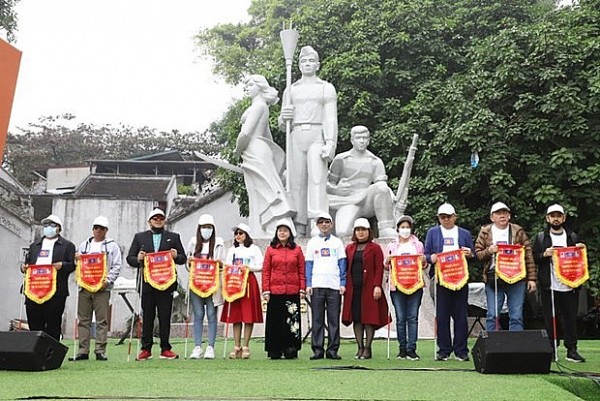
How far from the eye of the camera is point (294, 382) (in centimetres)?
689

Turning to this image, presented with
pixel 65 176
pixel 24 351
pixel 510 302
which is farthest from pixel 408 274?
pixel 65 176

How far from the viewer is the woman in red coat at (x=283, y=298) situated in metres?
9.62

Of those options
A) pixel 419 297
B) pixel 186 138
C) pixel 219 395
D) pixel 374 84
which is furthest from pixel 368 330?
pixel 186 138

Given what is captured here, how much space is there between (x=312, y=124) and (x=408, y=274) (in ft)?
15.5

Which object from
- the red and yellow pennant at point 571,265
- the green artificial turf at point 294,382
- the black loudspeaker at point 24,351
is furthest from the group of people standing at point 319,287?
the black loudspeaker at point 24,351

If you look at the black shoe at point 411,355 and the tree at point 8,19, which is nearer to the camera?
the black shoe at point 411,355

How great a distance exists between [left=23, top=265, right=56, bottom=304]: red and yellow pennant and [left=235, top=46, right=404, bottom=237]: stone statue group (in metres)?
4.80

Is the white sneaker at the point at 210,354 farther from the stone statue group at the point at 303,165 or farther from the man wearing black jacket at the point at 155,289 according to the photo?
the stone statue group at the point at 303,165

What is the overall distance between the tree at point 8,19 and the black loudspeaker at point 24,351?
13548mm

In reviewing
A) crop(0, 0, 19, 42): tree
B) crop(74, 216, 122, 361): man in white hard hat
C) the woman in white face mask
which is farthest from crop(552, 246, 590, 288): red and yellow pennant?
crop(0, 0, 19, 42): tree

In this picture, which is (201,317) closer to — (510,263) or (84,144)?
(510,263)

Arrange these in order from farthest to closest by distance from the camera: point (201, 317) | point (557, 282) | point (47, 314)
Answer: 1. point (201, 317)
2. point (47, 314)
3. point (557, 282)

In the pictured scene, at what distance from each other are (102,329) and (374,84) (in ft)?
43.4

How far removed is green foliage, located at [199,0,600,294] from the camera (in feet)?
59.0
